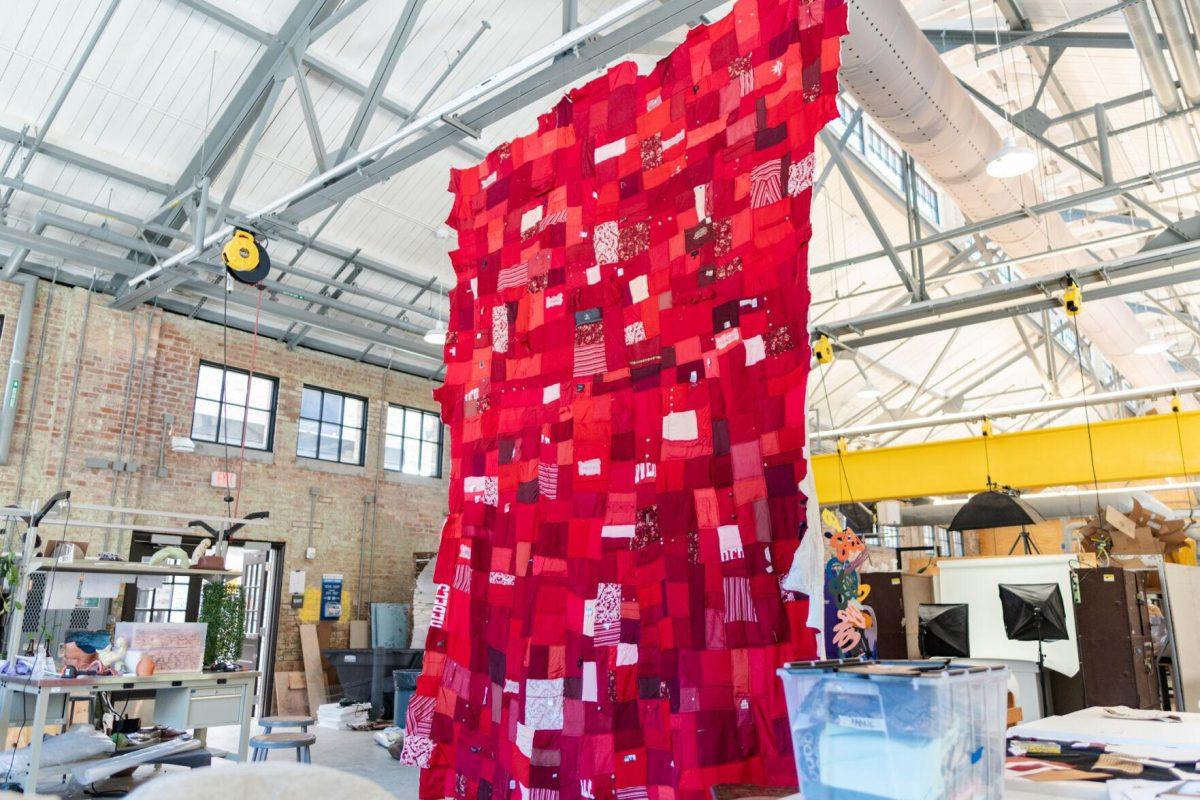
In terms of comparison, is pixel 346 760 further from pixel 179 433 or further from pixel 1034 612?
pixel 1034 612

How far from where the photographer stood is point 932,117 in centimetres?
522

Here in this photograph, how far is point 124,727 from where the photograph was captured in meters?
6.18

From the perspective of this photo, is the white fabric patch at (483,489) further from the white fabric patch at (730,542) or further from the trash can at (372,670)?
the trash can at (372,670)

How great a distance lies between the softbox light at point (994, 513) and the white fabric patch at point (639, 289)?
4.75 metres

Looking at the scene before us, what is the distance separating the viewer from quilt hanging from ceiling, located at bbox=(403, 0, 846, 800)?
2.53 meters

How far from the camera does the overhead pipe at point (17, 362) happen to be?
322 inches

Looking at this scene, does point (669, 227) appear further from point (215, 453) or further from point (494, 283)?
point (215, 453)

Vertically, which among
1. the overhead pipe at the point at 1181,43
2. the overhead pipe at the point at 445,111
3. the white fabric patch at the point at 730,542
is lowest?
the white fabric patch at the point at 730,542

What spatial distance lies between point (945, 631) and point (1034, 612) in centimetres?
76

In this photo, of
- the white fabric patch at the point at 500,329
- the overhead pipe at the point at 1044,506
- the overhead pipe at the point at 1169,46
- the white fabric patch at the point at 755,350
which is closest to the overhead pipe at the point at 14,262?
the white fabric patch at the point at 500,329

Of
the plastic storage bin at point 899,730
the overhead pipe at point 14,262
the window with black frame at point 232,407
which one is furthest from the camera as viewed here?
the window with black frame at point 232,407

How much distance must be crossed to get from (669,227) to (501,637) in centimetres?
164

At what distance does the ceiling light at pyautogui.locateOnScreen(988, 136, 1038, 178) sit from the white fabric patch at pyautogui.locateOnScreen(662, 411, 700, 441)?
390cm

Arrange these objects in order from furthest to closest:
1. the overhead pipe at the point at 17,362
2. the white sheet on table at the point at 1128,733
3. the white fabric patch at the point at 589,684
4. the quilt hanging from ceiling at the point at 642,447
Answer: the overhead pipe at the point at 17,362, the white fabric patch at the point at 589,684, the quilt hanging from ceiling at the point at 642,447, the white sheet on table at the point at 1128,733
